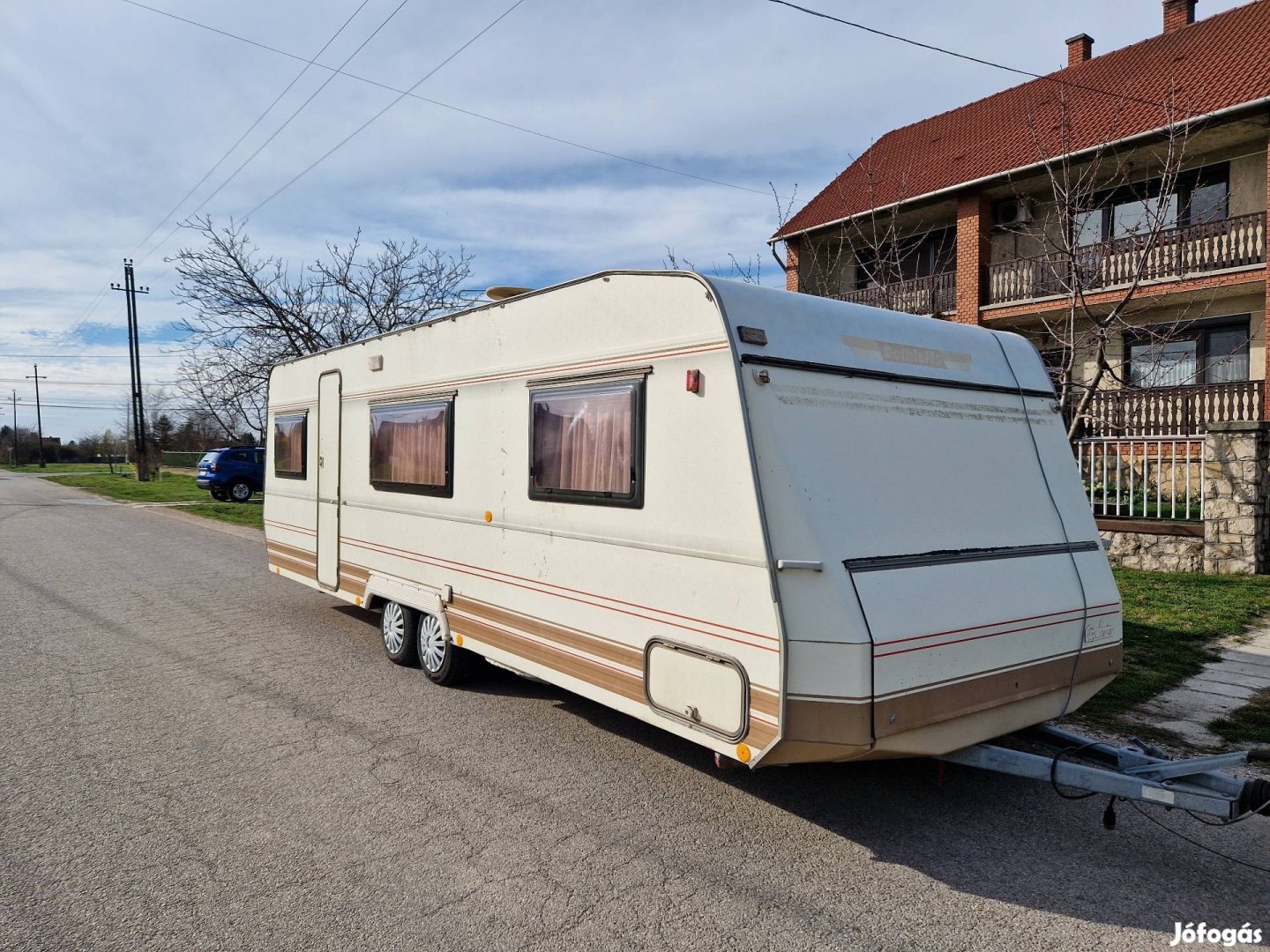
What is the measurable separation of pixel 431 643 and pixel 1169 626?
6379 mm

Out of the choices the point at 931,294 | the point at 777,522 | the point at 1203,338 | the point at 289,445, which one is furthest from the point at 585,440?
the point at 931,294

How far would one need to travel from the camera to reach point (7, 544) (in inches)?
603

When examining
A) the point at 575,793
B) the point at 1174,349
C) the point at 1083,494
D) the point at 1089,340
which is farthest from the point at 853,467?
the point at 1174,349

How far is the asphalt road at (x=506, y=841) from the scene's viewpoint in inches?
127

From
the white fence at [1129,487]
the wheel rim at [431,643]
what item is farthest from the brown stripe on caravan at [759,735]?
the white fence at [1129,487]

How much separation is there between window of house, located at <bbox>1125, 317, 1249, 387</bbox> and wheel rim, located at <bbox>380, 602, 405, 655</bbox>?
13.8 metres

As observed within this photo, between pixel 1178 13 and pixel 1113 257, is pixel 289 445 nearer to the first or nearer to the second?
pixel 1113 257

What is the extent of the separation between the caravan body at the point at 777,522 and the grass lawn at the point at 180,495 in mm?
9808

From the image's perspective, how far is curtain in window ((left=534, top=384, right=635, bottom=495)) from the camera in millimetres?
4438

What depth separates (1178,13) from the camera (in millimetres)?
18516

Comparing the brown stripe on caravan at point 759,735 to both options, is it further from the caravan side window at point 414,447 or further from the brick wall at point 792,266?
the brick wall at point 792,266

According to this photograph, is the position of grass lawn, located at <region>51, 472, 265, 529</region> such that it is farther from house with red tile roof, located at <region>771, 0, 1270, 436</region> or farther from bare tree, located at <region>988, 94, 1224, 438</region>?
bare tree, located at <region>988, 94, 1224, 438</region>

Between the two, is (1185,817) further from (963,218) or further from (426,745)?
(963,218)

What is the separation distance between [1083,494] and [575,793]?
10.6 ft
